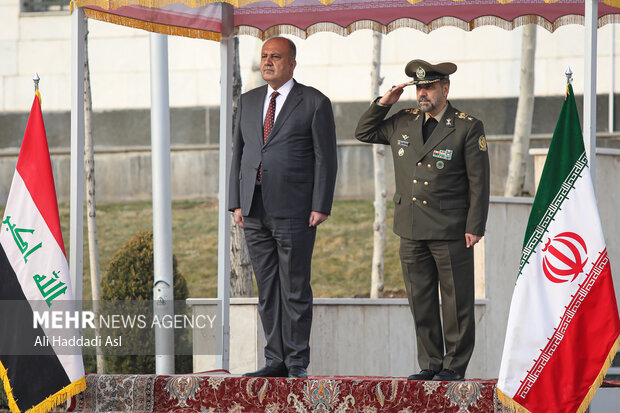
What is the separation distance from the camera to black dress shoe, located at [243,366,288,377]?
6.09 meters

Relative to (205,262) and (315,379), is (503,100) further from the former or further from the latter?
(315,379)

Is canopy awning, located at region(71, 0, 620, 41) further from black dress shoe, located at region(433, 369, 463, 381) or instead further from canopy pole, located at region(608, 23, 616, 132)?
canopy pole, located at region(608, 23, 616, 132)

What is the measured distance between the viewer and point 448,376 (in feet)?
19.7

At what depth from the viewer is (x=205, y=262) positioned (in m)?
14.2

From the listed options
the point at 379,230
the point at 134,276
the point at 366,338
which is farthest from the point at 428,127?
the point at 379,230

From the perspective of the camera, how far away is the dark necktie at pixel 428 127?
6.40 meters

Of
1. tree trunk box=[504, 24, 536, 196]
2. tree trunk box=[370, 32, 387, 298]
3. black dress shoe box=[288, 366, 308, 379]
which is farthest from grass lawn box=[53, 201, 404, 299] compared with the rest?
black dress shoe box=[288, 366, 308, 379]

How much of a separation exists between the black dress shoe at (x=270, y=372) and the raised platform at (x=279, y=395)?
0.17m

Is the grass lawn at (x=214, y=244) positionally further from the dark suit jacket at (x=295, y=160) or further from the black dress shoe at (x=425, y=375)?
the black dress shoe at (x=425, y=375)

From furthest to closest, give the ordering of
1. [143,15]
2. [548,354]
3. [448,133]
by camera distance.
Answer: [143,15], [448,133], [548,354]

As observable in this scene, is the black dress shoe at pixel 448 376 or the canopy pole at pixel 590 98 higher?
the canopy pole at pixel 590 98

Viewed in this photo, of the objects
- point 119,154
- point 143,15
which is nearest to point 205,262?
point 119,154

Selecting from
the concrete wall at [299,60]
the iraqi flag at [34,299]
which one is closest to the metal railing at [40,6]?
the concrete wall at [299,60]

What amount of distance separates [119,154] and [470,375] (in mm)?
7004
